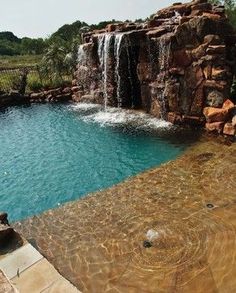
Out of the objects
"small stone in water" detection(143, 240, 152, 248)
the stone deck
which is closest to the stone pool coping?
the stone deck

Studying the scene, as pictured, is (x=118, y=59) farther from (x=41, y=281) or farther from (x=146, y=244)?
(x=41, y=281)

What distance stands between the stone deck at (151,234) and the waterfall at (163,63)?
6.24 m

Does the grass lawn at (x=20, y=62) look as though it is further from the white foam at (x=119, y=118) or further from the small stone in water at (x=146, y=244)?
the small stone in water at (x=146, y=244)

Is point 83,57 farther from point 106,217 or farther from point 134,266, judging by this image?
point 134,266

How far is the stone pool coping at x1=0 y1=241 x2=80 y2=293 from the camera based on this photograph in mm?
5523

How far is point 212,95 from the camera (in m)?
14.6

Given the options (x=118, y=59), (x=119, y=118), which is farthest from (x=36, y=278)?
(x=118, y=59)

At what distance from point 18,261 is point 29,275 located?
0.50 meters

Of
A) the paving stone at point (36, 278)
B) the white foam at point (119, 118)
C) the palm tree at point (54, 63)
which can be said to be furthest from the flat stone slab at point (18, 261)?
the palm tree at point (54, 63)

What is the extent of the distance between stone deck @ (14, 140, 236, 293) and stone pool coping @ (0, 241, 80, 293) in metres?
0.61

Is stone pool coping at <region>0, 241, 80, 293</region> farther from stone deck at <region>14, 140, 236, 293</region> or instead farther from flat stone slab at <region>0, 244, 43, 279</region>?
stone deck at <region>14, 140, 236, 293</region>

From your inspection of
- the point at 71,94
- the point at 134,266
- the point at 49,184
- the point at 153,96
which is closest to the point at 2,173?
the point at 49,184

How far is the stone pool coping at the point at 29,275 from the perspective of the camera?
5.52 meters

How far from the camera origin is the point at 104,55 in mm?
20328
